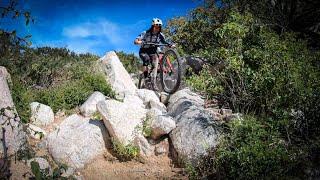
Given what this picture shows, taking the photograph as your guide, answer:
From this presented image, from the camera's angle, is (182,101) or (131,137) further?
(182,101)

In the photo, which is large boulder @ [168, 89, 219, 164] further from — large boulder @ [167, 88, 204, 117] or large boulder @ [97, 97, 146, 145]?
large boulder @ [97, 97, 146, 145]

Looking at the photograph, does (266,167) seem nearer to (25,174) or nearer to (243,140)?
(243,140)

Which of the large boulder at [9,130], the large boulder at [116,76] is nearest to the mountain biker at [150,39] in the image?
the large boulder at [116,76]

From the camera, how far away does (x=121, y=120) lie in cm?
1002

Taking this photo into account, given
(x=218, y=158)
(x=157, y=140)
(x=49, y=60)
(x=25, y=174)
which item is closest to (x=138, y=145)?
(x=157, y=140)

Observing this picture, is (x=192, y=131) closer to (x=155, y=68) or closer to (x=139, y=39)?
(x=155, y=68)

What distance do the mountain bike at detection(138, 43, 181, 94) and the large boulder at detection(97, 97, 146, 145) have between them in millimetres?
1907

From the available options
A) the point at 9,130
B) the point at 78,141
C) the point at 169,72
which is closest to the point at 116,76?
the point at 169,72

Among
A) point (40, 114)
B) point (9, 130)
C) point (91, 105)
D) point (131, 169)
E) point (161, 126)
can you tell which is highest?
point (91, 105)

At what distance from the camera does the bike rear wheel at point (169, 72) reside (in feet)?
38.5

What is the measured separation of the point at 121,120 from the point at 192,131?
1.93 m

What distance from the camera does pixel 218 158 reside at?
7930mm

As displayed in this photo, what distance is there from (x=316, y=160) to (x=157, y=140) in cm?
400

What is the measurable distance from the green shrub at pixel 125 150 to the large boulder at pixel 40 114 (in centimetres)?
261
